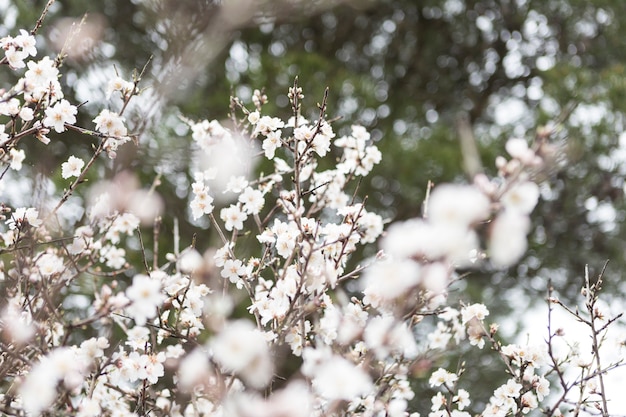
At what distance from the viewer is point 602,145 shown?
395 cm

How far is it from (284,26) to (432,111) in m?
1.40

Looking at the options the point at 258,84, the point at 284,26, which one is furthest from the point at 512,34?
the point at 258,84

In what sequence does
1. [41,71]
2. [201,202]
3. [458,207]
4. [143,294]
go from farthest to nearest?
[201,202], [41,71], [143,294], [458,207]

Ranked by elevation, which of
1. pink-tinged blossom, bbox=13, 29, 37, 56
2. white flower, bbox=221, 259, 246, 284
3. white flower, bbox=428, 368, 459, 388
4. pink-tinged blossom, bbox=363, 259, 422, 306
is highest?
pink-tinged blossom, bbox=13, 29, 37, 56

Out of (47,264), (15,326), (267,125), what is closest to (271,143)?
(267,125)

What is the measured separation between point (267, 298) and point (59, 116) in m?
0.64

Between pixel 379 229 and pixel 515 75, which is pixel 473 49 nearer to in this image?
pixel 515 75

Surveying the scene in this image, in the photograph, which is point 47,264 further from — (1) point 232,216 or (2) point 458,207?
(2) point 458,207

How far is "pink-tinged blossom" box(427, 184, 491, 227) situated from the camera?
71cm

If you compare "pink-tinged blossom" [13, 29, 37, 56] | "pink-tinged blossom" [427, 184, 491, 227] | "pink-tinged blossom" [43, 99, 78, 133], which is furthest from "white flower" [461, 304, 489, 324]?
"pink-tinged blossom" [13, 29, 37, 56]

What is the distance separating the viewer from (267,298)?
1.37 m

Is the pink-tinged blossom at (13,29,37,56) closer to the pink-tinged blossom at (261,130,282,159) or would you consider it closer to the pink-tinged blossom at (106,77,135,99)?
the pink-tinged blossom at (106,77,135,99)

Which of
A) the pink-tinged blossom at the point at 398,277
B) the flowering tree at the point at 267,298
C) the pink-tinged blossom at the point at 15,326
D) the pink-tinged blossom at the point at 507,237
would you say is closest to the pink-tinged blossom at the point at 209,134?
the flowering tree at the point at 267,298

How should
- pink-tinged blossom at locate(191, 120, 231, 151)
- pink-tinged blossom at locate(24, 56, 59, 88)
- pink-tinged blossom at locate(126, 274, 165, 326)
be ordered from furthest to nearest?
pink-tinged blossom at locate(191, 120, 231, 151) → pink-tinged blossom at locate(24, 56, 59, 88) → pink-tinged blossom at locate(126, 274, 165, 326)
